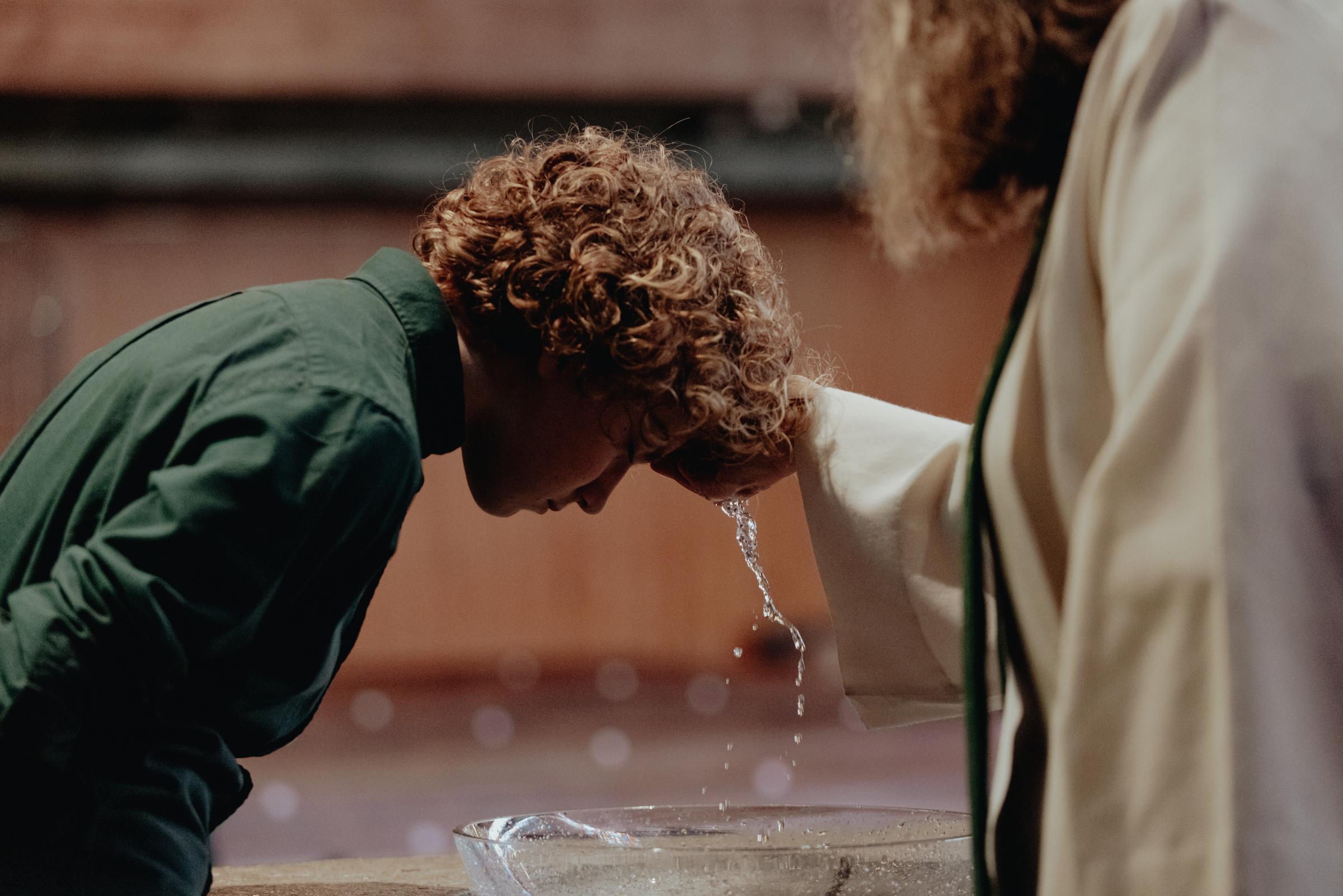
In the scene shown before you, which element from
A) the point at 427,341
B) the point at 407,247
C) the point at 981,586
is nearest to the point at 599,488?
the point at 427,341

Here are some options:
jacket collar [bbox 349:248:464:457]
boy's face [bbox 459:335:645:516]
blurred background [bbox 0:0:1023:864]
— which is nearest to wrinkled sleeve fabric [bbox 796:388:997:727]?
boy's face [bbox 459:335:645:516]

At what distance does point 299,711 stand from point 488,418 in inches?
11.1

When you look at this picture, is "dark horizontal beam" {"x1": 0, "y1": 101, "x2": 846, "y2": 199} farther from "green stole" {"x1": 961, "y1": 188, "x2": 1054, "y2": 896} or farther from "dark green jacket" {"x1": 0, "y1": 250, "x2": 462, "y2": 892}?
"green stole" {"x1": 961, "y1": 188, "x2": 1054, "y2": 896}

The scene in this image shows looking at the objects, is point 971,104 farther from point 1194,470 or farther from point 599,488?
point 599,488

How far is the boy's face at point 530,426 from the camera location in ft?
3.60

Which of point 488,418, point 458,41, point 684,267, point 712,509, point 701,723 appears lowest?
point 701,723

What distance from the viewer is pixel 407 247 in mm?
3547

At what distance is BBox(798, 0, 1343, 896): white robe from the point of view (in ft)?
1.82

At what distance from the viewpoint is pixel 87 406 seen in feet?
2.92

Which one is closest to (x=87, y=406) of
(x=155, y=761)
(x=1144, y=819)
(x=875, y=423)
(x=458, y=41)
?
(x=155, y=761)

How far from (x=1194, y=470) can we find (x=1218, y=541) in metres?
0.03

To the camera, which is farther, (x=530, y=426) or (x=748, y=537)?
(x=748, y=537)

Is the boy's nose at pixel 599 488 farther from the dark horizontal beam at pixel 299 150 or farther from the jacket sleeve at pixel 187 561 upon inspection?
the dark horizontal beam at pixel 299 150

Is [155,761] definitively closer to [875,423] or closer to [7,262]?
[875,423]
